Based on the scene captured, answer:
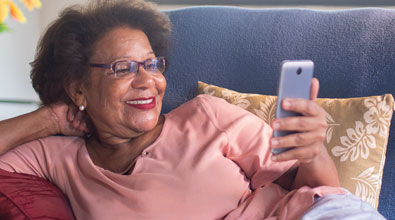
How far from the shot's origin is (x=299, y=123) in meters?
0.85

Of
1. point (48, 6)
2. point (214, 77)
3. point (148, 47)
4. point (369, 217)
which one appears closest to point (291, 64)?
point (369, 217)

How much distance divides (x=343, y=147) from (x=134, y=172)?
62 centimetres

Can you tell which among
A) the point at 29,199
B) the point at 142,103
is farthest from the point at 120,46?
the point at 29,199

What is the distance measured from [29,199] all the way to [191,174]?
18.2 inches

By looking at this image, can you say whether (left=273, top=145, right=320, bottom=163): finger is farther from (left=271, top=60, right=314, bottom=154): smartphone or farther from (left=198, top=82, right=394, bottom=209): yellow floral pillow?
(left=198, top=82, right=394, bottom=209): yellow floral pillow

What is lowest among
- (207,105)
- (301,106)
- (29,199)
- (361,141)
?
(29,199)

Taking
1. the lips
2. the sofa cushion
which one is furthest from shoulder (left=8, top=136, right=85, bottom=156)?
the lips

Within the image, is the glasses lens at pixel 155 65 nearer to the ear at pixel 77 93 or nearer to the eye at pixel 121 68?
the eye at pixel 121 68

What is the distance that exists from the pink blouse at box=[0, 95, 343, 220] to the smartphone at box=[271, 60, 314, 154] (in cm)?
34

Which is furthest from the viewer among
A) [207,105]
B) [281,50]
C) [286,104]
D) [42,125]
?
[281,50]

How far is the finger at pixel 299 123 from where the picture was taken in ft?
2.74

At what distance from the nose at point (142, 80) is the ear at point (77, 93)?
20cm

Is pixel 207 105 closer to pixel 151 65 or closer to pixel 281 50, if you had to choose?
pixel 151 65

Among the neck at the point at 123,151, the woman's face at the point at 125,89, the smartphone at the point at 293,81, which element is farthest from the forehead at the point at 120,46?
the smartphone at the point at 293,81
